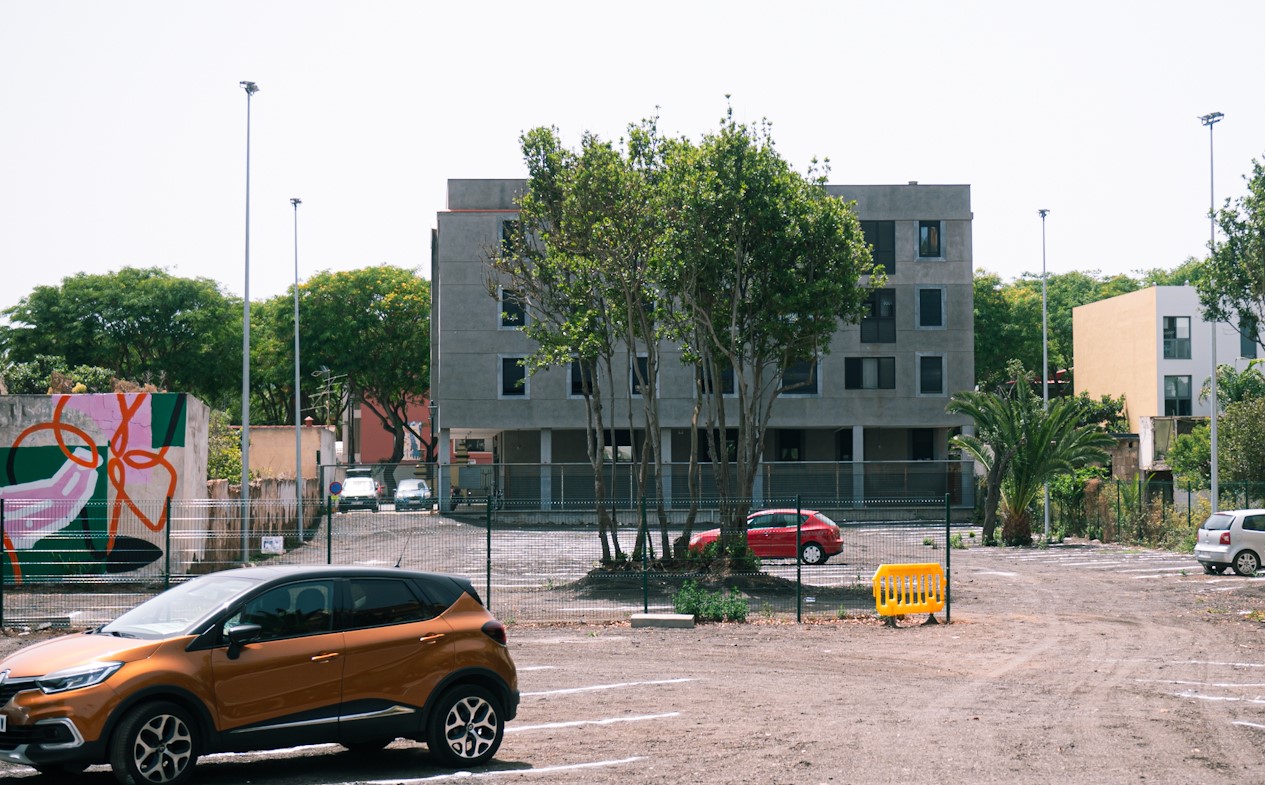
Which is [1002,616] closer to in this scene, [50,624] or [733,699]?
[733,699]

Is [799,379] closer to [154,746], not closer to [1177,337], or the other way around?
[1177,337]

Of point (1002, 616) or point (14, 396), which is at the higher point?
point (14, 396)

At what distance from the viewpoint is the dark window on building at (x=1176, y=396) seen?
60750mm

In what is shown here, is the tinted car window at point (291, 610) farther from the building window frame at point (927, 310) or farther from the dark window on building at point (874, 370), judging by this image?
the building window frame at point (927, 310)

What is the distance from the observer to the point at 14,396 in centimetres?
2619

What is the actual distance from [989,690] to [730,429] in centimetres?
3897

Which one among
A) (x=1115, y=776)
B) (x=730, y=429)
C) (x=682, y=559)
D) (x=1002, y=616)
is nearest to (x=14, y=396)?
(x=682, y=559)

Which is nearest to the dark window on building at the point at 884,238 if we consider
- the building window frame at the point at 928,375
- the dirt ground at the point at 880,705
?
the building window frame at the point at 928,375

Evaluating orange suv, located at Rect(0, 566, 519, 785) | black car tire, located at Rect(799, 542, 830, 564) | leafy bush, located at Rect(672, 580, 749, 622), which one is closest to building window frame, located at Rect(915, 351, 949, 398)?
black car tire, located at Rect(799, 542, 830, 564)

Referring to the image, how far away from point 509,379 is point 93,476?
89.8ft

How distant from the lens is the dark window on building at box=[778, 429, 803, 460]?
58.3 metres

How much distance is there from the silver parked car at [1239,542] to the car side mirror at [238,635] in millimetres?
27026

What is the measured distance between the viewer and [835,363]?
5434cm

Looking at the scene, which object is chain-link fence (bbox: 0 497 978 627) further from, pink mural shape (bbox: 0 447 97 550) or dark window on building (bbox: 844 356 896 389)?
dark window on building (bbox: 844 356 896 389)
